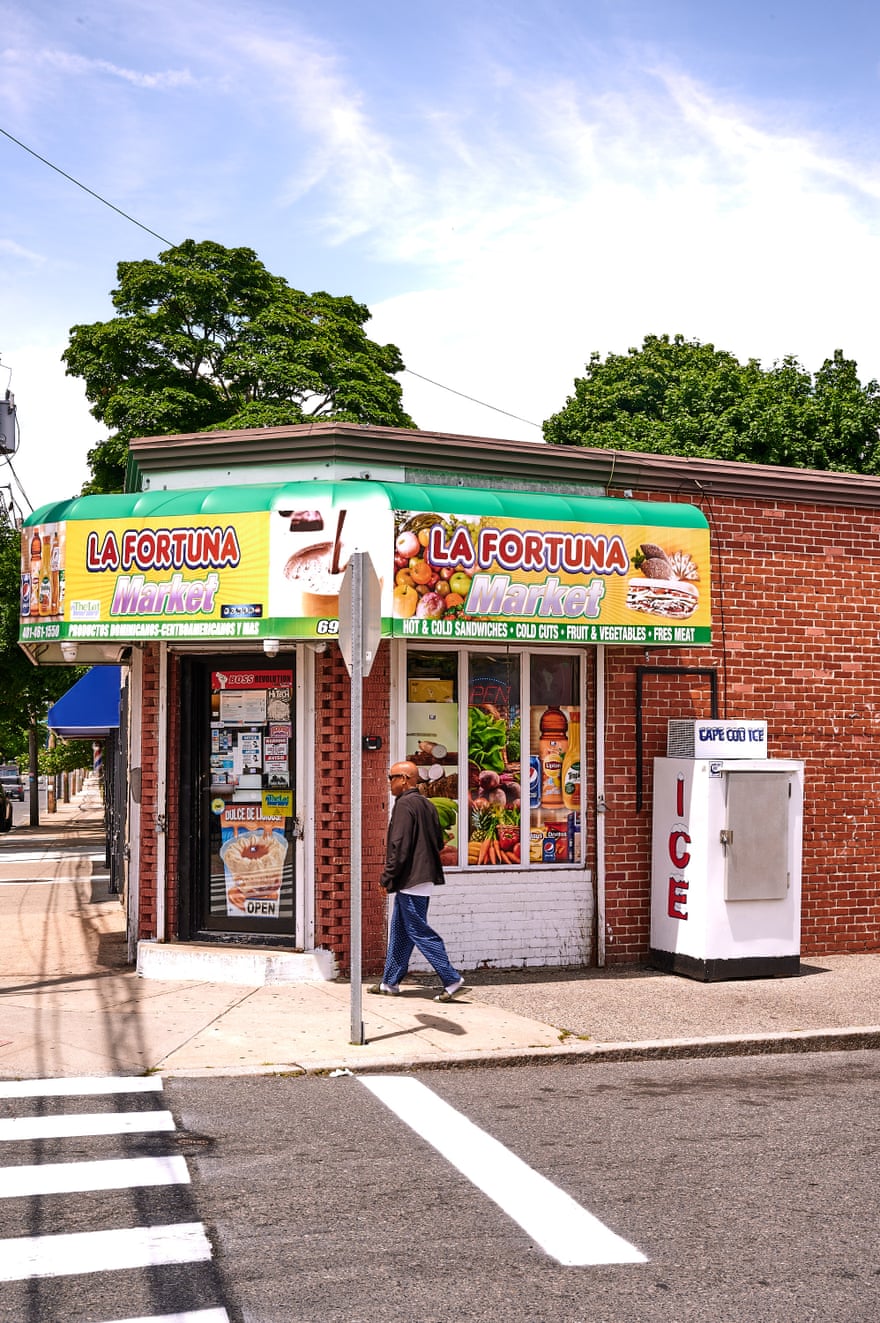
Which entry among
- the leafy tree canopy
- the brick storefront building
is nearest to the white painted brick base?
the brick storefront building

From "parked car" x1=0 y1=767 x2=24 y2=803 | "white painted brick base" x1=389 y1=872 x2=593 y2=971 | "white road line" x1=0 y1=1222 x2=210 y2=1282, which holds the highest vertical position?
"white painted brick base" x1=389 y1=872 x2=593 y2=971

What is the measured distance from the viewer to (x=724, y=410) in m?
32.3

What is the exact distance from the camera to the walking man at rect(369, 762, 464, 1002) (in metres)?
9.70

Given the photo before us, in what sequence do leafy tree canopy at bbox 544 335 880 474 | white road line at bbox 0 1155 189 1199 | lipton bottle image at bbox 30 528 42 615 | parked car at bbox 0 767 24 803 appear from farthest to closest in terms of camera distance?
parked car at bbox 0 767 24 803 → leafy tree canopy at bbox 544 335 880 474 → lipton bottle image at bbox 30 528 42 615 → white road line at bbox 0 1155 189 1199

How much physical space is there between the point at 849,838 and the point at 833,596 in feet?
7.58

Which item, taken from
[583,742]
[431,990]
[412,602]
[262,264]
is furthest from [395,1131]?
[262,264]

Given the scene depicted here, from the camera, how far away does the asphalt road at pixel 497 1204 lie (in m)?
4.56

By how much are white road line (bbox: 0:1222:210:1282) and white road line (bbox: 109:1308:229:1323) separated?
463 mm

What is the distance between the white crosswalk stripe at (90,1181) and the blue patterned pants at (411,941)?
2.55 m

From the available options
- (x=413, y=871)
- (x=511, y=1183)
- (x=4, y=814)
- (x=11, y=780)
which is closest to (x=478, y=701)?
A: (x=413, y=871)

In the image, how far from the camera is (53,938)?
13469 millimetres

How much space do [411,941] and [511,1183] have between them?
164 inches

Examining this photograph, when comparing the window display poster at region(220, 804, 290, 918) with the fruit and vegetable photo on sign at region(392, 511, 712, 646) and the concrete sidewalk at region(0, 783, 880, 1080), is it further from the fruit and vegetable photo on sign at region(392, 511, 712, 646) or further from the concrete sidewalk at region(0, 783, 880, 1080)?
the fruit and vegetable photo on sign at region(392, 511, 712, 646)

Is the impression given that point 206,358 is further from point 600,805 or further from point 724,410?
point 600,805
